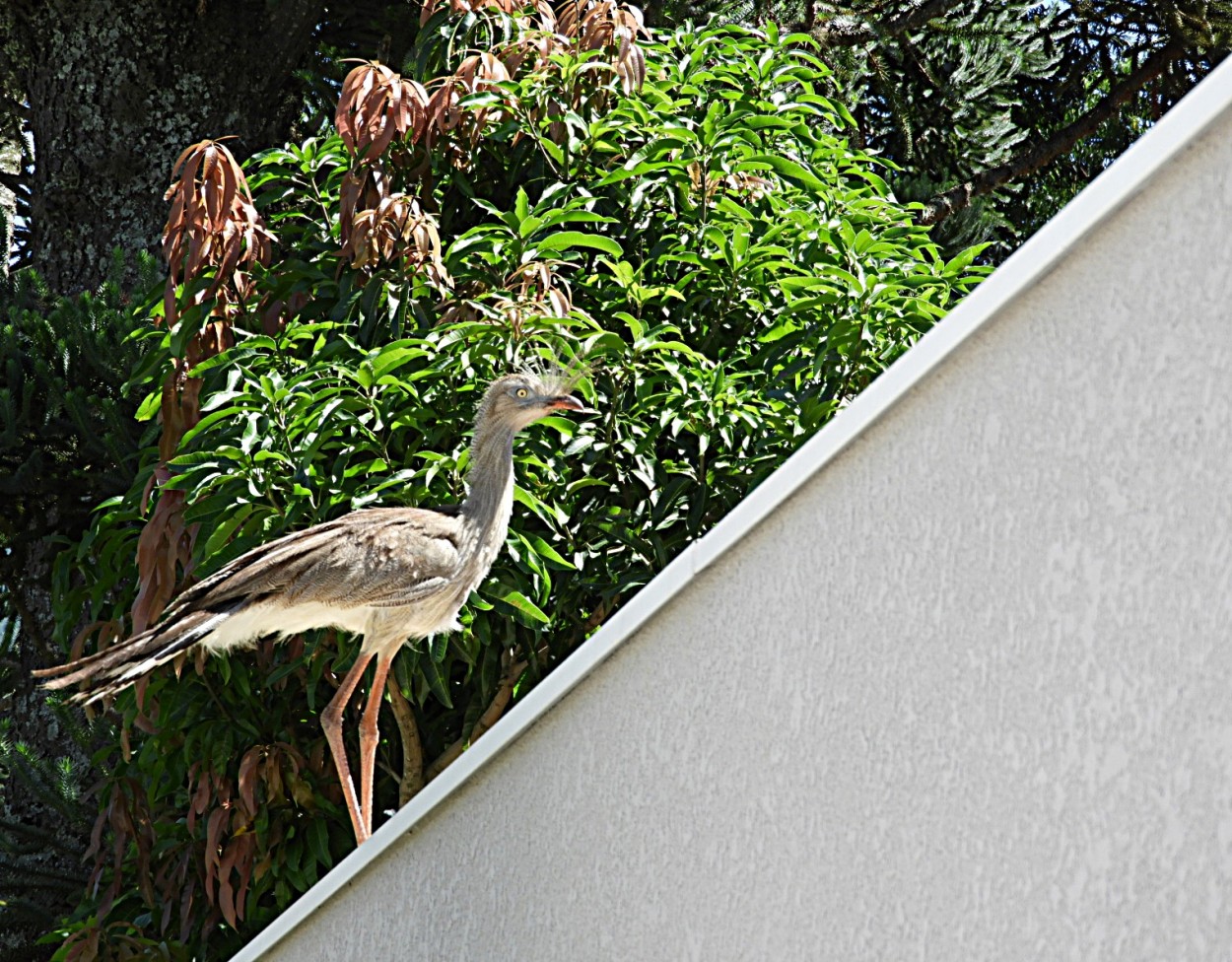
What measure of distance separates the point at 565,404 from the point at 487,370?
0.44m

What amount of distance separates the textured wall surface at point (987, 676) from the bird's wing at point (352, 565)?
1594 millimetres

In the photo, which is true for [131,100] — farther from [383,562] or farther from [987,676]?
[987,676]

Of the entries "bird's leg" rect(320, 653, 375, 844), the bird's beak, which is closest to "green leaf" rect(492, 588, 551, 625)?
"bird's leg" rect(320, 653, 375, 844)

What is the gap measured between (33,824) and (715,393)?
5.00 meters

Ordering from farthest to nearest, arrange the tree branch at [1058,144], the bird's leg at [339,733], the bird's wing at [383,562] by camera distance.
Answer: the tree branch at [1058,144]
the bird's leg at [339,733]
the bird's wing at [383,562]

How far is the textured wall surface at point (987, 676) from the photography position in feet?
6.26

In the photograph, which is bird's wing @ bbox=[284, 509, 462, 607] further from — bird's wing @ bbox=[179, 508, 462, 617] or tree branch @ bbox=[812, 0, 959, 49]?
tree branch @ bbox=[812, 0, 959, 49]

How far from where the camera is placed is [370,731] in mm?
4730

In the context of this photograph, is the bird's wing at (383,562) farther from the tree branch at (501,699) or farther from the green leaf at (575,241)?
the green leaf at (575,241)

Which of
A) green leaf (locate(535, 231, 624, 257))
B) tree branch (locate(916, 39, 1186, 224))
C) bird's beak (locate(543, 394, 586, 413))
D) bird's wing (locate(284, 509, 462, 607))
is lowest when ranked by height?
tree branch (locate(916, 39, 1186, 224))

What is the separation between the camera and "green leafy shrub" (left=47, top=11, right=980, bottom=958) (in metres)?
4.57

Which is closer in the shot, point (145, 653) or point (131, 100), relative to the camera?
point (145, 653)

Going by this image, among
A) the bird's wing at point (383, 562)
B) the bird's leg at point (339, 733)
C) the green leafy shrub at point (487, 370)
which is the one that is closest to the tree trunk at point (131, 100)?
the green leafy shrub at point (487, 370)

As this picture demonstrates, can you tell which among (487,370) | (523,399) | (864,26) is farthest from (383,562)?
(864,26)
